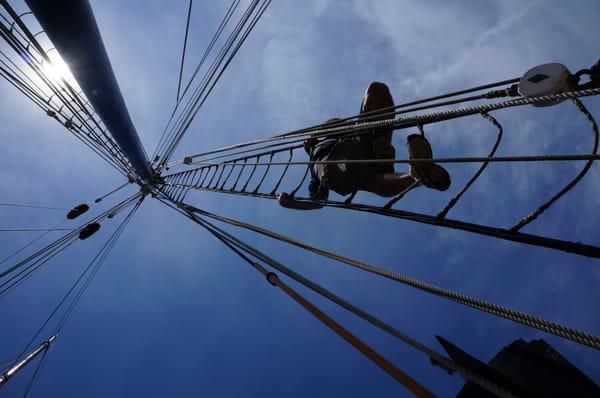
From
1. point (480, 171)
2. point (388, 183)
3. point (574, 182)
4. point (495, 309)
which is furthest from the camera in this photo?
point (388, 183)

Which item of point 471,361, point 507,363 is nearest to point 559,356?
point 507,363

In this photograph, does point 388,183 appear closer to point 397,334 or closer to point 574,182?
point 574,182

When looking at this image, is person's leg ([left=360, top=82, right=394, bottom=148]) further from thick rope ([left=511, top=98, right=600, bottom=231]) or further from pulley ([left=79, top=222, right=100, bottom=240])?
pulley ([left=79, top=222, right=100, bottom=240])

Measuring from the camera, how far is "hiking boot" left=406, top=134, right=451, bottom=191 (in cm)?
236

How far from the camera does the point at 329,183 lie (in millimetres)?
4340

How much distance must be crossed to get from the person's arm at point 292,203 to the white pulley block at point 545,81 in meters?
3.22

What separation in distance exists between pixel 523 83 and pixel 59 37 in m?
4.46

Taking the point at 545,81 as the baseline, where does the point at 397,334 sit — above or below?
below

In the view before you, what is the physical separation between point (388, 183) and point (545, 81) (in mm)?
1787

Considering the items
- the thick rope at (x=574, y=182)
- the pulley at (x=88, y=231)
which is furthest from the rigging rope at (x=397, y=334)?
the pulley at (x=88, y=231)

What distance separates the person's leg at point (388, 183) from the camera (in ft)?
9.92

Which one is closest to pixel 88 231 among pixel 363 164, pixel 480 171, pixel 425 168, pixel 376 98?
pixel 363 164

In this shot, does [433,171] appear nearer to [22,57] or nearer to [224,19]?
[224,19]

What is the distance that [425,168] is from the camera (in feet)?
7.91
